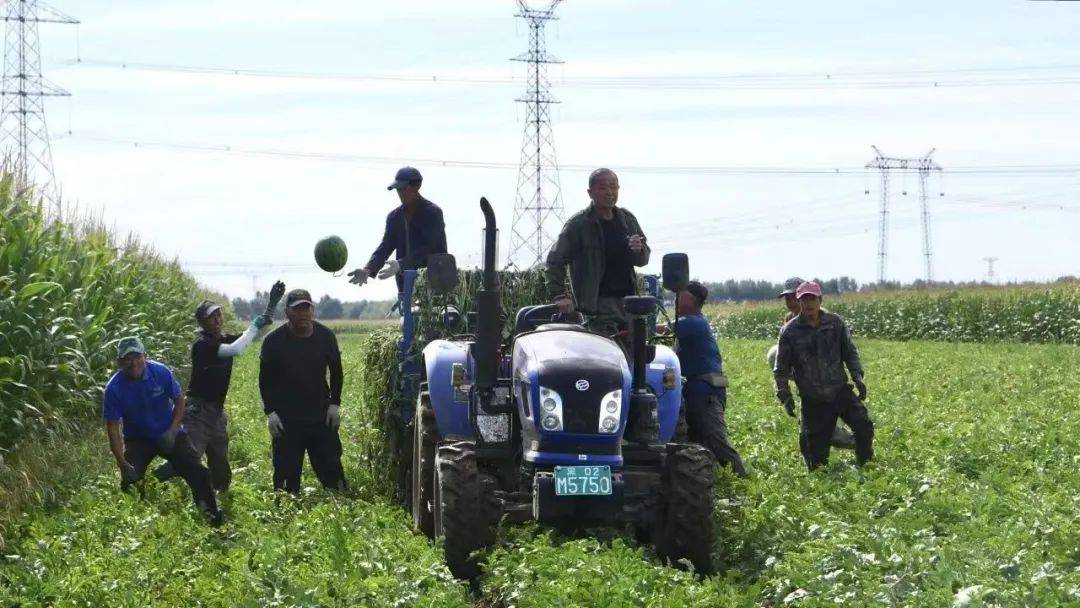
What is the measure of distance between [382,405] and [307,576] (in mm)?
3876

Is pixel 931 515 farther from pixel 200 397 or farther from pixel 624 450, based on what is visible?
pixel 200 397

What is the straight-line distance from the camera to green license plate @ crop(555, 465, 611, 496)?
823 centimetres

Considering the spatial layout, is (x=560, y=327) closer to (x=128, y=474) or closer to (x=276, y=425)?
(x=276, y=425)

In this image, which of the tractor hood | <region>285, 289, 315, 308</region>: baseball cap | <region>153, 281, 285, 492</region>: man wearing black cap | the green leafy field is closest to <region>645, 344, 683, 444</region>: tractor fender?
the green leafy field

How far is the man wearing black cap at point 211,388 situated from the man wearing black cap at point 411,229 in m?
1.00

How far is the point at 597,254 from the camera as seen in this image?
32.9ft

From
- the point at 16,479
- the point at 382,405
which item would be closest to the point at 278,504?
the point at 382,405

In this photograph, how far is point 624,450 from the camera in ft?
29.4

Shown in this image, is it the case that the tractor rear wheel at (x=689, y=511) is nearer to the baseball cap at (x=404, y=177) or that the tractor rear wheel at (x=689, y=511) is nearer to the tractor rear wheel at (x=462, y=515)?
the tractor rear wheel at (x=462, y=515)

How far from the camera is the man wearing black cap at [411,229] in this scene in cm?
1239

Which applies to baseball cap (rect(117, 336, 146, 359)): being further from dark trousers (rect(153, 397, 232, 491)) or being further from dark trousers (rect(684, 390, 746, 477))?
dark trousers (rect(684, 390, 746, 477))

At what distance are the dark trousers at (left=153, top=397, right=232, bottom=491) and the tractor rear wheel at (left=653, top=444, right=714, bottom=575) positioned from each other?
16.6ft

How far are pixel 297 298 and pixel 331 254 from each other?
557 millimetres

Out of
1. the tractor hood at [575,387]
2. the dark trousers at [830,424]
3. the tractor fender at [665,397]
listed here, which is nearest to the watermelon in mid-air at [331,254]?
the tractor fender at [665,397]
